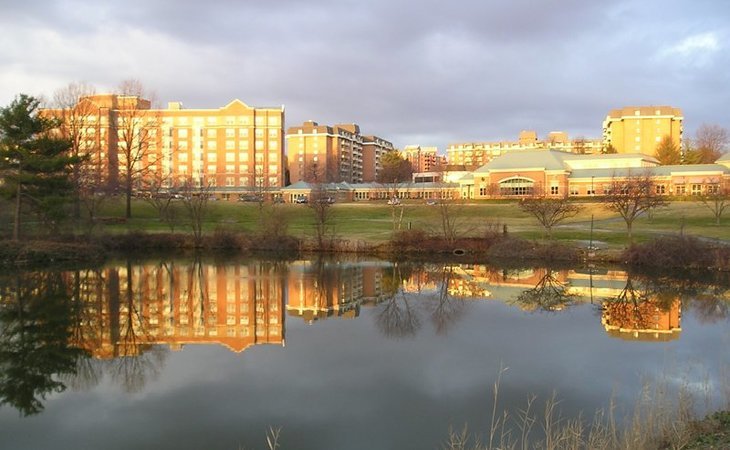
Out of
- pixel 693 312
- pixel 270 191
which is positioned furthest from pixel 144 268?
pixel 270 191

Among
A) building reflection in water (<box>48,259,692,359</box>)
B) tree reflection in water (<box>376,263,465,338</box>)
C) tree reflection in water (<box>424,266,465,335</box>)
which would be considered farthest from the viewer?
tree reflection in water (<box>424,266,465,335</box>)

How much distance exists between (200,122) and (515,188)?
2066 inches

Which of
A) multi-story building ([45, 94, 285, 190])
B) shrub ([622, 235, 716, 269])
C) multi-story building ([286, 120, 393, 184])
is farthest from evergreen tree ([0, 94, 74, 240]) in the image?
multi-story building ([286, 120, 393, 184])

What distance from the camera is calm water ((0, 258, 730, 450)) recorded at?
915cm

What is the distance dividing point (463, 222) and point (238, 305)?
2806 centimetres

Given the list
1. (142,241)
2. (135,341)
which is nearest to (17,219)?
(142,241)

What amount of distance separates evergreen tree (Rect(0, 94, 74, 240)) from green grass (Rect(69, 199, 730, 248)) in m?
9.90

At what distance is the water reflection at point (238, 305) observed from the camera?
12.8 metres

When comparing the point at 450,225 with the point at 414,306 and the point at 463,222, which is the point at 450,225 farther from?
the point at 414,306

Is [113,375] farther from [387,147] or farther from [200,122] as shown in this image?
[387,147]

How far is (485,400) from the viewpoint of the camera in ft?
33.4

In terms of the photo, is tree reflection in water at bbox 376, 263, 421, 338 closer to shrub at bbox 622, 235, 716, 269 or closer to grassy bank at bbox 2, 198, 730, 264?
grassy bank at bbox 2, 198, 730, 264

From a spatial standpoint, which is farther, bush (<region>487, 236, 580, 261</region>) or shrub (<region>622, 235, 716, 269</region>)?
bush (<region>487, 236, 580, 261</region>)

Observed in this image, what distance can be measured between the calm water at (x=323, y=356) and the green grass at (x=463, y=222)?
15.9 metres
